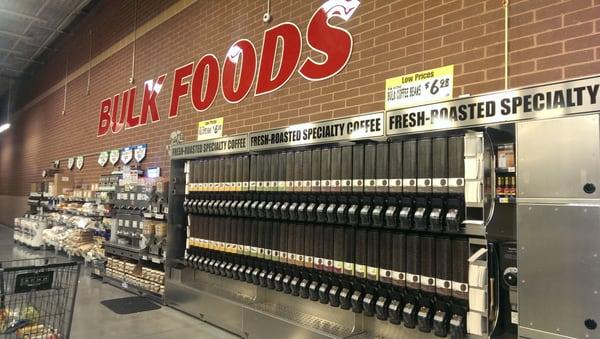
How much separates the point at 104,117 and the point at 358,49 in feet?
24.8

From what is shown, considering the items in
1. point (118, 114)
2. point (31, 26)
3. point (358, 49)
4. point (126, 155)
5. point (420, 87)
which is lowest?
point (126, 155)

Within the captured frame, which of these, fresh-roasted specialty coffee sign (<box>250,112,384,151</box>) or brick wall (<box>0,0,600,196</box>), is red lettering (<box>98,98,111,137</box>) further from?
fresh-roasted specialty coffee sign (<box>250,112,384,151</box>)

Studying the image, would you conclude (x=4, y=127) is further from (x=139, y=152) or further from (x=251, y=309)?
(x=251, y=309)

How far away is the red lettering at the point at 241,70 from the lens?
527cm

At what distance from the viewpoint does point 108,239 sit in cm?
770

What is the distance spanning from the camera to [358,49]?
13.0 ft

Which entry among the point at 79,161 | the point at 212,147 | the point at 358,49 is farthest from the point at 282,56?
the point at 79,161

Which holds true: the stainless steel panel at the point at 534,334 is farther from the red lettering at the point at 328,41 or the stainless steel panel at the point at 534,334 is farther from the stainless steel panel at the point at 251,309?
the red lettering at the point at 328,41

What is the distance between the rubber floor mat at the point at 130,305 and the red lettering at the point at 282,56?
3.22 metres

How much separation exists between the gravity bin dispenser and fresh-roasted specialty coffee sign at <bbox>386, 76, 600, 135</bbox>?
117 millimetres

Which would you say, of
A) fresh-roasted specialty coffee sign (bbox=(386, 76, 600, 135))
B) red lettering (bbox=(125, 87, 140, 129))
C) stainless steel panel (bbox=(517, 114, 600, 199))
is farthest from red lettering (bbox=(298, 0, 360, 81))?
red lettering (bbox=(125, 87, 140, 129))

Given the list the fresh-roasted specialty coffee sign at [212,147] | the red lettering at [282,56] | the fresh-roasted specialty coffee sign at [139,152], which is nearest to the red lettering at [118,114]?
the fresh-roasted specialty coffee sign at [139,152]

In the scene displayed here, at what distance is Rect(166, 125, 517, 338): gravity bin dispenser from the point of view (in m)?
2.67

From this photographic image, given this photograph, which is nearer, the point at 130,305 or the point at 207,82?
the point at 130,305
